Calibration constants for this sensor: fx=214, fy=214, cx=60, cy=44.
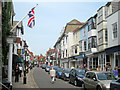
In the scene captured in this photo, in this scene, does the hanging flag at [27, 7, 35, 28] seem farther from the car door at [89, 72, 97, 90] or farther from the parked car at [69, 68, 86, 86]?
the car door at [89, 72, 97, 90]

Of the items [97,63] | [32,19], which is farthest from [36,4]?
[97,63]

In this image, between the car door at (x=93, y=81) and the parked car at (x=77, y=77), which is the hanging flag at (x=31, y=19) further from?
the car door at (x=93, y=81)

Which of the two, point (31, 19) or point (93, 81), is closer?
point (93, 81)

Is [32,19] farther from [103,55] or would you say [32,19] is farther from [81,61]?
[81,61]

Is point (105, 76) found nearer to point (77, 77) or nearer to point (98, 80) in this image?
point (98, 80)

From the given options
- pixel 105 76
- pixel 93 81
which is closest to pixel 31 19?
pixel 93 81

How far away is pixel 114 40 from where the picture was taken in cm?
2311

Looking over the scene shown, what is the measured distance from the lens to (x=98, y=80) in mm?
12867

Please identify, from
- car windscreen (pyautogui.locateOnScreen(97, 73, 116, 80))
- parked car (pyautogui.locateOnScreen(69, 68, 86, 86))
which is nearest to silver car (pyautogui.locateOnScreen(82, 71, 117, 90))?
car windscreen (pyautogui.locateOnScreen(97, 73, 116, 80))

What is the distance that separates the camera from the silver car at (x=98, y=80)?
1204cm

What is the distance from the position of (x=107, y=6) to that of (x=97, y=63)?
28.4ft

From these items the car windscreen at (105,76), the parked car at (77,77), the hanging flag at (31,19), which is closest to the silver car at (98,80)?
the car windscreen at (105,76)

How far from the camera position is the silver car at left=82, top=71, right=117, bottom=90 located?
12039 millimetres

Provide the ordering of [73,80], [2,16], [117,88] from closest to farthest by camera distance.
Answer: [117,88] < [2,16] < [73,80]
